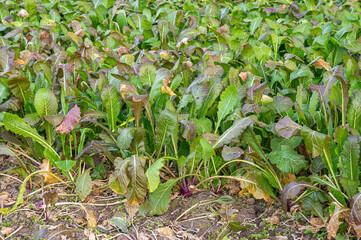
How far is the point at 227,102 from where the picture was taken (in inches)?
80.9

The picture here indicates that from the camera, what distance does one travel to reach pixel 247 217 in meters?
1.86

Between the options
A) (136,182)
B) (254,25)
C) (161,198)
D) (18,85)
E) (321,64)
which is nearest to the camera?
(136,182)

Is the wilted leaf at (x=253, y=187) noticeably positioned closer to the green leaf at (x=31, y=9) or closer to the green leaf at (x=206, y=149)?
the green leaf at (x=206, y=149)

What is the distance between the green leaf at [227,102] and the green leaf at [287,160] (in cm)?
35

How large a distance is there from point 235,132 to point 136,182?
548 mm

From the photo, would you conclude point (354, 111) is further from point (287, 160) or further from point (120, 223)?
point (120, 223)

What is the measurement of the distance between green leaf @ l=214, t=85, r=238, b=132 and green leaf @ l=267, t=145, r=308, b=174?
0.35m

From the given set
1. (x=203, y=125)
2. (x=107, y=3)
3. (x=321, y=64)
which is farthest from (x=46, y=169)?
(x=107, y=3)

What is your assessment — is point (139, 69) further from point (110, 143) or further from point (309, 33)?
point (309, 33)

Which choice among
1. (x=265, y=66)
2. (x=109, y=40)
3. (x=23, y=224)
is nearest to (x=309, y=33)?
(x=265, y=66)

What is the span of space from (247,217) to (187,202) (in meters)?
0.32

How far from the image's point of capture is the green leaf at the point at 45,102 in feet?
6.72

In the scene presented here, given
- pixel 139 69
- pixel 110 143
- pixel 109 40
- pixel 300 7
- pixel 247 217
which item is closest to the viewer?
pixel 247 217

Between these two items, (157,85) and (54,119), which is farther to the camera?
(157,85)
